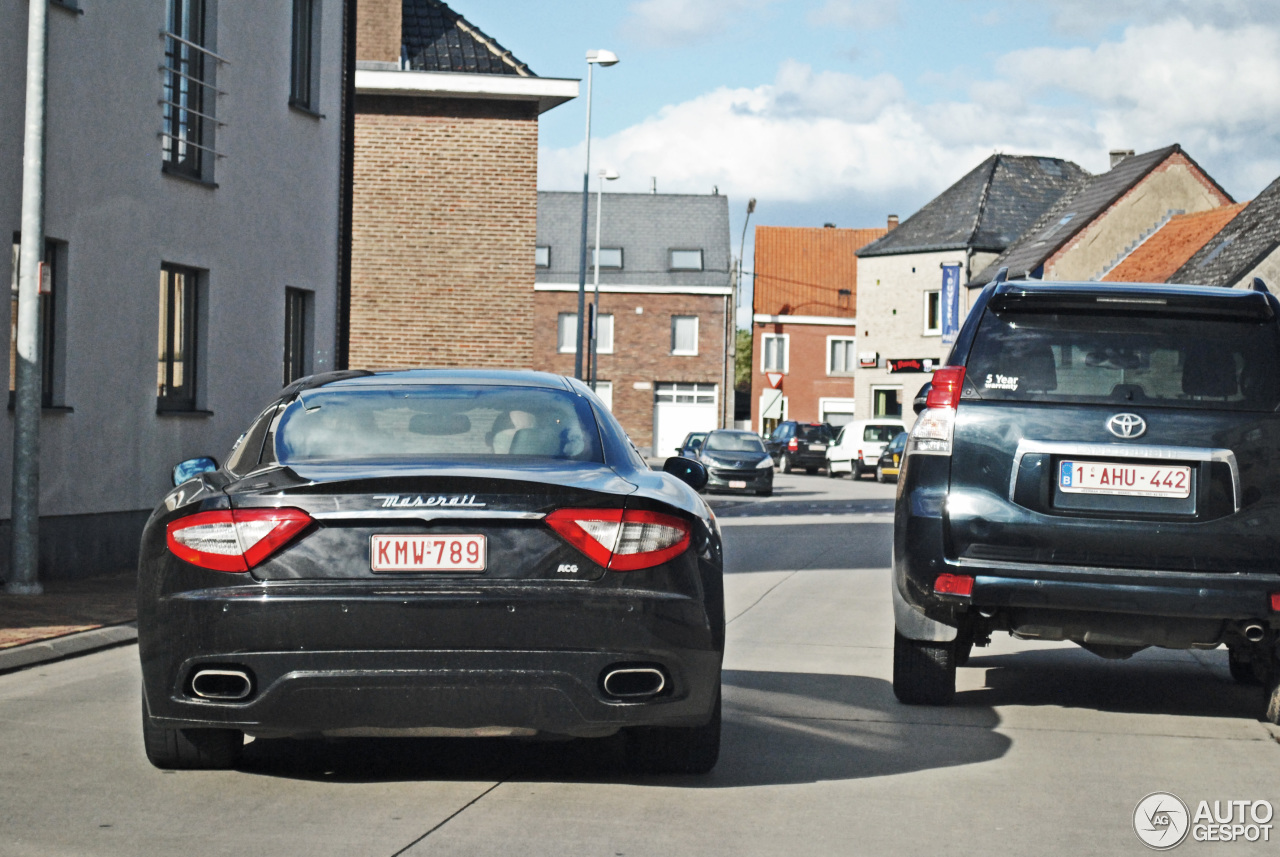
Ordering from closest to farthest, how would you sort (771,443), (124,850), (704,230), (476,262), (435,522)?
(124,850) → (435,522) → (476,262) → (771,443) → (704,230)

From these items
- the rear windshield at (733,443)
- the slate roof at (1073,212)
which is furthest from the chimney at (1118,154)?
the rear windshield at (733,443)

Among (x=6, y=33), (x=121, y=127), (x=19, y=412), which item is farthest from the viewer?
(x=121, y=127)

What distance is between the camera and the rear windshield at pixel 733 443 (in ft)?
113

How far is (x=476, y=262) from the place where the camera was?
→ 1087 inches

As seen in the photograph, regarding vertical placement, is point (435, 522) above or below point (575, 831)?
above

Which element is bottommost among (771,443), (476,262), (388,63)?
(771,443)

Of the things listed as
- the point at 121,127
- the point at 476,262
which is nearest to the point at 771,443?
the point at 476,262

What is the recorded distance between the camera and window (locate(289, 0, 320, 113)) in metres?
18.8

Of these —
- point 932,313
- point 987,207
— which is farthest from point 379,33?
point 932,313

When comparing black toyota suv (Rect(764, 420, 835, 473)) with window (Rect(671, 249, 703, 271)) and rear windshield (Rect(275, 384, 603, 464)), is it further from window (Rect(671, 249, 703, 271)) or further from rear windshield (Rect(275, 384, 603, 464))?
rear windshield (Rect(275, 384, 603, 464))

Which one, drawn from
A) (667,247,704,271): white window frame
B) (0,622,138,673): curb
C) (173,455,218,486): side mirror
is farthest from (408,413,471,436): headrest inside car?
(667,247,704,271): white window frame

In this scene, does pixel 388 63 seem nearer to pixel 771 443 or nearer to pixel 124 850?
pixel 124 850

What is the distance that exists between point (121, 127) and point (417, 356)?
13.7 m

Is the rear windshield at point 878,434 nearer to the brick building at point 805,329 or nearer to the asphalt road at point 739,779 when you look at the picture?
the brick building at point 805,329
